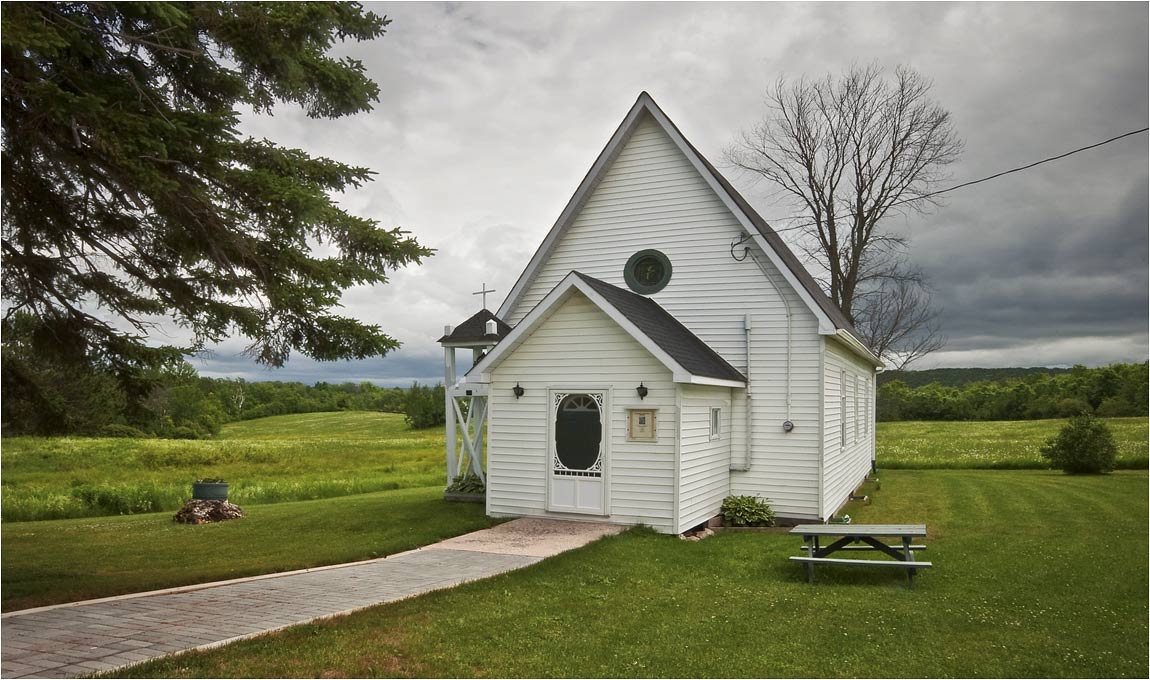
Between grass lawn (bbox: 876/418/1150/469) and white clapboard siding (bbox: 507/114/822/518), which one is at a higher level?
white clapboard siding (bbox: 507/114/822/518)

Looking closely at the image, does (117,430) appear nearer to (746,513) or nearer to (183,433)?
(746,513)

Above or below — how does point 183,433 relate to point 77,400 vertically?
below

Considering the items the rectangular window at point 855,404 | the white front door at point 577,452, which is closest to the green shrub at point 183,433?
the rectangular window at point 855,404

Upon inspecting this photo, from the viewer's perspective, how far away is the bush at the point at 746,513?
49.3ft

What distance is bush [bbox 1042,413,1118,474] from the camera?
25.3 meters

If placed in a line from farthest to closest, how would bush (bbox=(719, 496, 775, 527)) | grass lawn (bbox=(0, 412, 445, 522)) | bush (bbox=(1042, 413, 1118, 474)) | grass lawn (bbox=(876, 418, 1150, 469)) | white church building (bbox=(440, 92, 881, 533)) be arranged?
1. grass lawn (bbox=(876, 418, 1150, 469))
2. bush (bbox=(1042, 413, 1118, 474))
3. grass lawn (bbox=(0, 412, 445, 522))
4. bush (bbox=(719, 496, 775, 527))
5. white church building (bbox=(440, 92, 881, 533))

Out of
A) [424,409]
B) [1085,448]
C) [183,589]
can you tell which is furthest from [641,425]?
[424,409]

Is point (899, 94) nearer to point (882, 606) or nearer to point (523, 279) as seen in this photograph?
point (523, 279)

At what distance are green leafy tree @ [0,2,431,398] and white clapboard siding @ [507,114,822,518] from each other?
795 centimetres

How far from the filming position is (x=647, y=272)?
1675cm

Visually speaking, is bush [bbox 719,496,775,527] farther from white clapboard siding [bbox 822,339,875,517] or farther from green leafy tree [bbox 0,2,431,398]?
green leafy tree [bbox 0,2,431,398]

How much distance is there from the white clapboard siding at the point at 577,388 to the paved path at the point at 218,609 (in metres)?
1.87

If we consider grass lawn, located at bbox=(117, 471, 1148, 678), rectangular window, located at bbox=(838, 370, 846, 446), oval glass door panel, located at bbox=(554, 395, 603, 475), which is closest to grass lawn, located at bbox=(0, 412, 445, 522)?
oval glass door panel, located at bbox=(554, 395, 603, 475)

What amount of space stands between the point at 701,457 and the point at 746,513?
1888 mm
